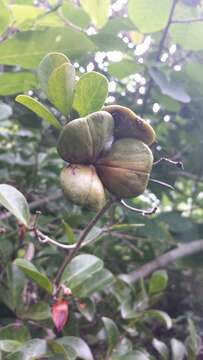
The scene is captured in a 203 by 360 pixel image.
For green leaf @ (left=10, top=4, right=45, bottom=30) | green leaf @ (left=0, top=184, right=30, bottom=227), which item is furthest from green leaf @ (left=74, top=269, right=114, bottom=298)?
green leaf @ (left=10, top=4, right=45, bottom=30)

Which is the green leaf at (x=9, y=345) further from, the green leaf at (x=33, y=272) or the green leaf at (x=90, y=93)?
the green leaf at (x=90, y=93)

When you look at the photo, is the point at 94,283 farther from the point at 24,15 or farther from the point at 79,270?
the point at 24,15

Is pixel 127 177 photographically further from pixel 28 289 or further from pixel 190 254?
pixel 190 254

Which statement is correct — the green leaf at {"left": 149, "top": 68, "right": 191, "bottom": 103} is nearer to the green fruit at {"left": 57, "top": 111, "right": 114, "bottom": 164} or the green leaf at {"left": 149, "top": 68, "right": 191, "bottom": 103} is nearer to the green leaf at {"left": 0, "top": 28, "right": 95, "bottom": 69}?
the green leaf at {"left": 0, "top": 28, "right": 95, "bottom": 69}

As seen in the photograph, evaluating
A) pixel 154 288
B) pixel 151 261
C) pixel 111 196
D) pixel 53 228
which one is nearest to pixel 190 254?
pixel 151 261

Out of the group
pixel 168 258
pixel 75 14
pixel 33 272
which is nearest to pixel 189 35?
pixel 75 14

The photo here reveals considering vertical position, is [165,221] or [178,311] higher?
[165,221]
